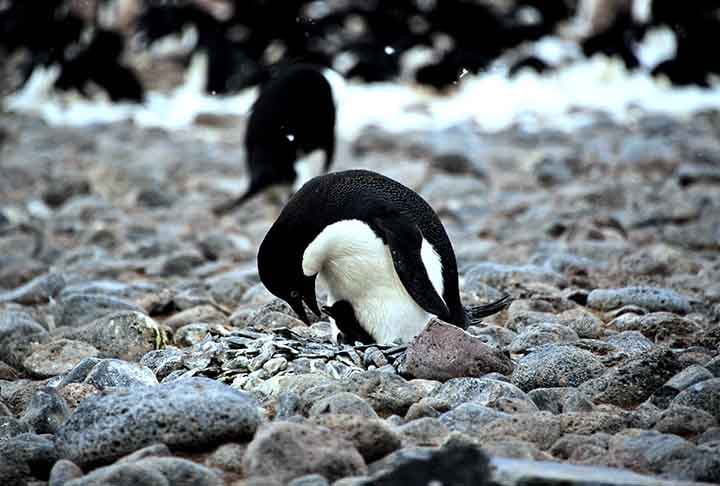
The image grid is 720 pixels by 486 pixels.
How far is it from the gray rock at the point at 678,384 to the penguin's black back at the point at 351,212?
841 mm

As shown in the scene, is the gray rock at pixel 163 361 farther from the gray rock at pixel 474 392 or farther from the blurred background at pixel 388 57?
the blurred background at pixel 388 57

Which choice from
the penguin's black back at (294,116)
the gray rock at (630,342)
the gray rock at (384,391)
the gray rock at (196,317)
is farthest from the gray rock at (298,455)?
the penguin's black back at (294,116)

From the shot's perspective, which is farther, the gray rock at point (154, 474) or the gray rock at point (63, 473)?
the gray rock at point (63, 473)

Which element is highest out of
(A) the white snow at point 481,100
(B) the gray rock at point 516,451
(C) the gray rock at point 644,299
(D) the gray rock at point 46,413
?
(B) the gray rock at point 516,451

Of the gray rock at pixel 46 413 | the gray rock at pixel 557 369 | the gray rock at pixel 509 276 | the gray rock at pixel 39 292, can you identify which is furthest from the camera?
the gray rock at pixel 39 292

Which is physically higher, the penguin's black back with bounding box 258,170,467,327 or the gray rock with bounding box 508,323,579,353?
the penguin's black back with bounding box 258,170,467,327

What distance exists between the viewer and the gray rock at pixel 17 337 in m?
3.91

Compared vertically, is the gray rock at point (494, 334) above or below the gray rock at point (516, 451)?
below

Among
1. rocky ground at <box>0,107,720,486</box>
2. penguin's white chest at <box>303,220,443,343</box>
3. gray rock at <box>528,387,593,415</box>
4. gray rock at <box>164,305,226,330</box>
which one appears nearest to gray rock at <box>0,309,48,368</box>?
rocky ground at <box>0,107,720,486</box>

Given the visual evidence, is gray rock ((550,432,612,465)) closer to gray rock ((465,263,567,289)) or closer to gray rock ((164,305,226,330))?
gray rock ((164,305,226,330))

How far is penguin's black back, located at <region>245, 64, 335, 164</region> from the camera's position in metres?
7.22

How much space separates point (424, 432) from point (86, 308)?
209 centimetres

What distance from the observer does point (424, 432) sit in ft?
8.76

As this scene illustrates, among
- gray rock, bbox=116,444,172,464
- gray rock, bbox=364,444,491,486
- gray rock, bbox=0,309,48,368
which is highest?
gray rock, bbox=364,444,491,486
